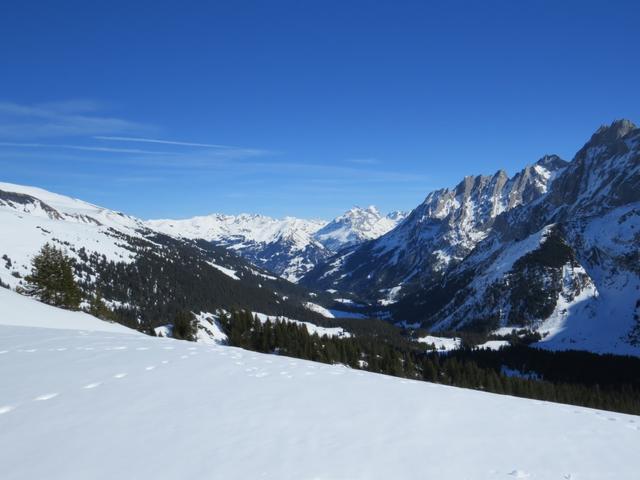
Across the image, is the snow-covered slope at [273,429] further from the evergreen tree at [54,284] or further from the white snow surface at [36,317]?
the evergreen tree at [54,284]

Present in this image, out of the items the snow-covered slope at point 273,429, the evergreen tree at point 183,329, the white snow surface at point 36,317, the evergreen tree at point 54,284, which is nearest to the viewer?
the snow-covered slope at point 273,429

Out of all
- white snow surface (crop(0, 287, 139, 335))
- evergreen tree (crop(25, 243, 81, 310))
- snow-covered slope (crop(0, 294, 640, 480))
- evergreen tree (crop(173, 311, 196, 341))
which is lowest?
evergreen tree (crop(173, 311, 196, 341))

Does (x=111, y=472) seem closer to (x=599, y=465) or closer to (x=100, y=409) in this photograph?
(x=100, y=409)

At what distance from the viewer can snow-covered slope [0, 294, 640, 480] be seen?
892 cm

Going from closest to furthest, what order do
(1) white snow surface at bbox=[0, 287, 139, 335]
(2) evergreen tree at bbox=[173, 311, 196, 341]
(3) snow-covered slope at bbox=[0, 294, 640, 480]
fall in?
(3) snow-covered slope at bbox=[0, 294, 640, 480], (1) white snow surface at bbox=[0, 287, 139, 335], (2) evergreen tree at bbox=[173, 311, 196, 341]

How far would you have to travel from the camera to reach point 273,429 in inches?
431

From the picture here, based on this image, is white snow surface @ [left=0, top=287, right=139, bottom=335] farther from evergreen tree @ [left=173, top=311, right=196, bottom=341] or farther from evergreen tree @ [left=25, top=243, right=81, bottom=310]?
evergreen tree @ [left=173, top=311, right=196, bottom=341]

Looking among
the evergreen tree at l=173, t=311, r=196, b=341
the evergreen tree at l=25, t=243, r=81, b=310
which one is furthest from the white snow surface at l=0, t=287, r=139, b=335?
the evergreen tree at l=173, t=311, r=196, b=341

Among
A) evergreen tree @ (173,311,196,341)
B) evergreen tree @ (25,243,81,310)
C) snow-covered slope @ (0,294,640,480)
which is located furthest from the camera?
Answer: evergreen tree @ (173,311,196,341)

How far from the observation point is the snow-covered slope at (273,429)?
8.92 m

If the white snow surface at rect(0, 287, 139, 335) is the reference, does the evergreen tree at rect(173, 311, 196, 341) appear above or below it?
below

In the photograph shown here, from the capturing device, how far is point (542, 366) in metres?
152

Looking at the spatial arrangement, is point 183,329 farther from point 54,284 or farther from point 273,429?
point 273,429

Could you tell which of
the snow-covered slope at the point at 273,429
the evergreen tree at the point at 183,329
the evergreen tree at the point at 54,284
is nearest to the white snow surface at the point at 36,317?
the evergreen tree at the point at 54,284
